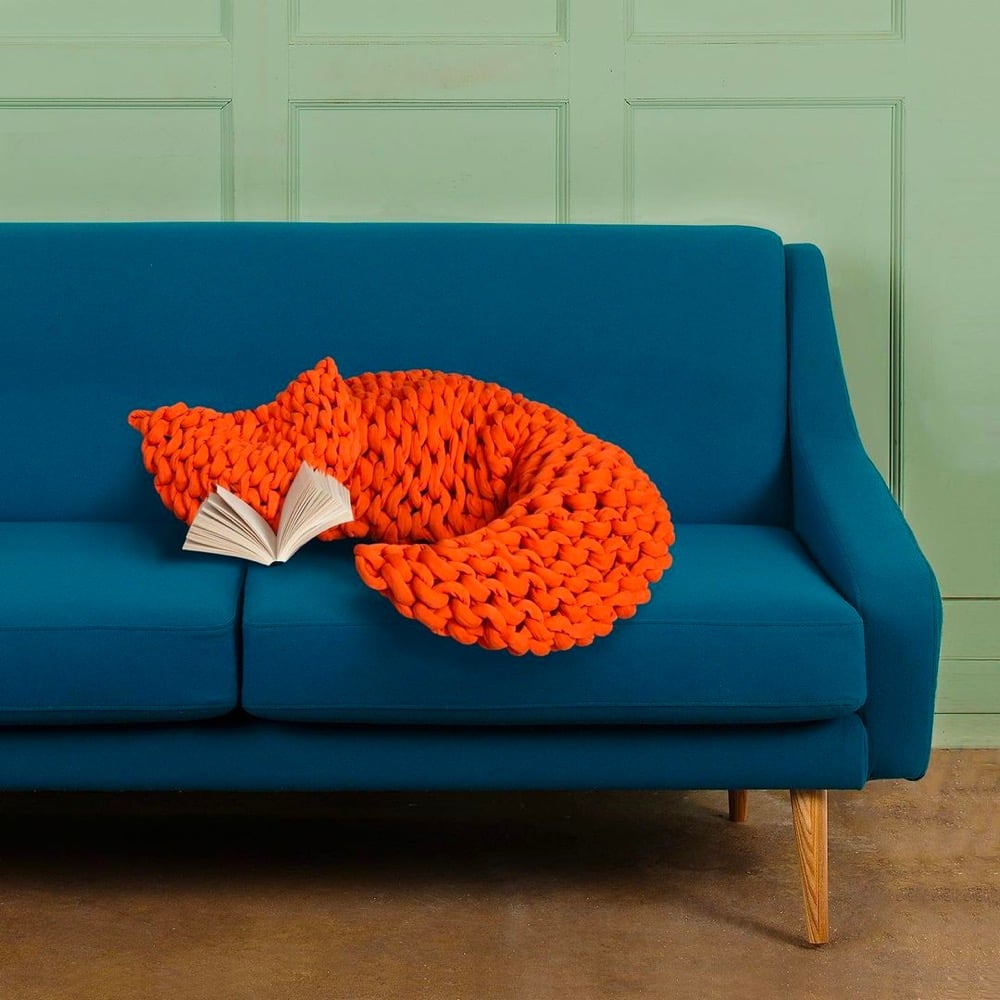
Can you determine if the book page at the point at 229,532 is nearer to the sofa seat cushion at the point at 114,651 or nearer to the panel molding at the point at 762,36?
the sofa seat cushion at the point at 114,651

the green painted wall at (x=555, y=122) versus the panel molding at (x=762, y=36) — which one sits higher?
the panel molding at (x=762, y=36)

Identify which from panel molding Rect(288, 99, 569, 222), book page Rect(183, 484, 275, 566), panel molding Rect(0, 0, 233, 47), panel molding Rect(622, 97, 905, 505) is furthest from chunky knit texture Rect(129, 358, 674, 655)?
panel molding Rect(0, 0, 233, 47)

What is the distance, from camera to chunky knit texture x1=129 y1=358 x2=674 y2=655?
1.40 meters

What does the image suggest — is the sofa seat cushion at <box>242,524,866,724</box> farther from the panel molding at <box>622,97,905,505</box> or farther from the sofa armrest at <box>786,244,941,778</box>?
the panel molding at <box>622,97,905,505</box>

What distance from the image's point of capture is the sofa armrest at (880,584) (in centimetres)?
141

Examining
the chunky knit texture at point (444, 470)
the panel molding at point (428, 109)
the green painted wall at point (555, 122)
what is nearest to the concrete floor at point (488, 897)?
the chunky knit texture at point (444, 470)

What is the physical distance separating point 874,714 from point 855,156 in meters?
1.27

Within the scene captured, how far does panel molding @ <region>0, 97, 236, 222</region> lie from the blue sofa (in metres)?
0.30

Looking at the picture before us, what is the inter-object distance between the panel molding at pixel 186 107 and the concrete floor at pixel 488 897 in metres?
1.14

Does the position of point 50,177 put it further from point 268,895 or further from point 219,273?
point 268,895

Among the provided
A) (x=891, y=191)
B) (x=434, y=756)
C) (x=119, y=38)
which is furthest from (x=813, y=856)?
(x=119, y=38)

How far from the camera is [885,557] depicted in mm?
1455

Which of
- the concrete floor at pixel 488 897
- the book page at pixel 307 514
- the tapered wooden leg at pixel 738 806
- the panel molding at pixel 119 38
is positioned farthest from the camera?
the panel molding at pixel 119 38

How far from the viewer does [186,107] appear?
224 centimetres
